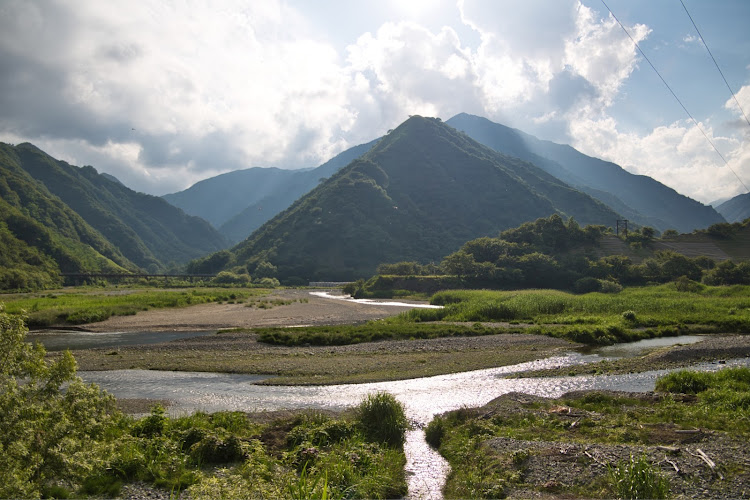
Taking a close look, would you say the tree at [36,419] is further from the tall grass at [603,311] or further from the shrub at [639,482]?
the tall grass at [603,311]

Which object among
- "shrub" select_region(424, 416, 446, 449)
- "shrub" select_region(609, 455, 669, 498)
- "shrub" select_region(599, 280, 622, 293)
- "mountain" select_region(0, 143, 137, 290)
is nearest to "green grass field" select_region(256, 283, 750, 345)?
"shrub" select_region(599, 280, 622, 293)

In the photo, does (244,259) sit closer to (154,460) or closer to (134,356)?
(134,356)

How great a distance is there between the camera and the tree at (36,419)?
7.42 metres

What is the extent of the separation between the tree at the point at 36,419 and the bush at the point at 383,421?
7556 millimetres

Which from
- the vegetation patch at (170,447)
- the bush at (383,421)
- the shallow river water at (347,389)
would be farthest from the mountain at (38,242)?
the bush at (383,421)

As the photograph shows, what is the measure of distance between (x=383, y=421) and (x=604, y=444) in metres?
6.25

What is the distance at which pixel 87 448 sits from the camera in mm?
9352

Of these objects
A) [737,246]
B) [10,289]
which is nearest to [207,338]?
[10,289]

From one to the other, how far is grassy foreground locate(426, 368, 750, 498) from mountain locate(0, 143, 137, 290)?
348 feet

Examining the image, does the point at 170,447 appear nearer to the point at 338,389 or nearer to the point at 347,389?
the point at 338,389

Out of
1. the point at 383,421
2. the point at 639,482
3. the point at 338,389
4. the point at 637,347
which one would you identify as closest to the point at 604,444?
the point at 639,482

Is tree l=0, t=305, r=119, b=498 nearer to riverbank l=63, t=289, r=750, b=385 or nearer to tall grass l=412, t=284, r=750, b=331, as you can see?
riverbank l=63, t=289, r=750, b=385

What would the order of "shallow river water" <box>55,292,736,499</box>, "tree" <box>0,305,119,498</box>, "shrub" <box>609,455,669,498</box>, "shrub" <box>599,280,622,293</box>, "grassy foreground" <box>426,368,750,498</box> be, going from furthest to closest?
"shrub" <box>599,280,622,293</box> → "shallow river water" <box>55,292,736,499</box> → "grassy foreground" <box>426,368,750,498</box> → "shrub" <box>609,455,669,498</box> → "tree" <box>0,305,119,498</box>

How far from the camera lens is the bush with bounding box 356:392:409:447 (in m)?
13.9
